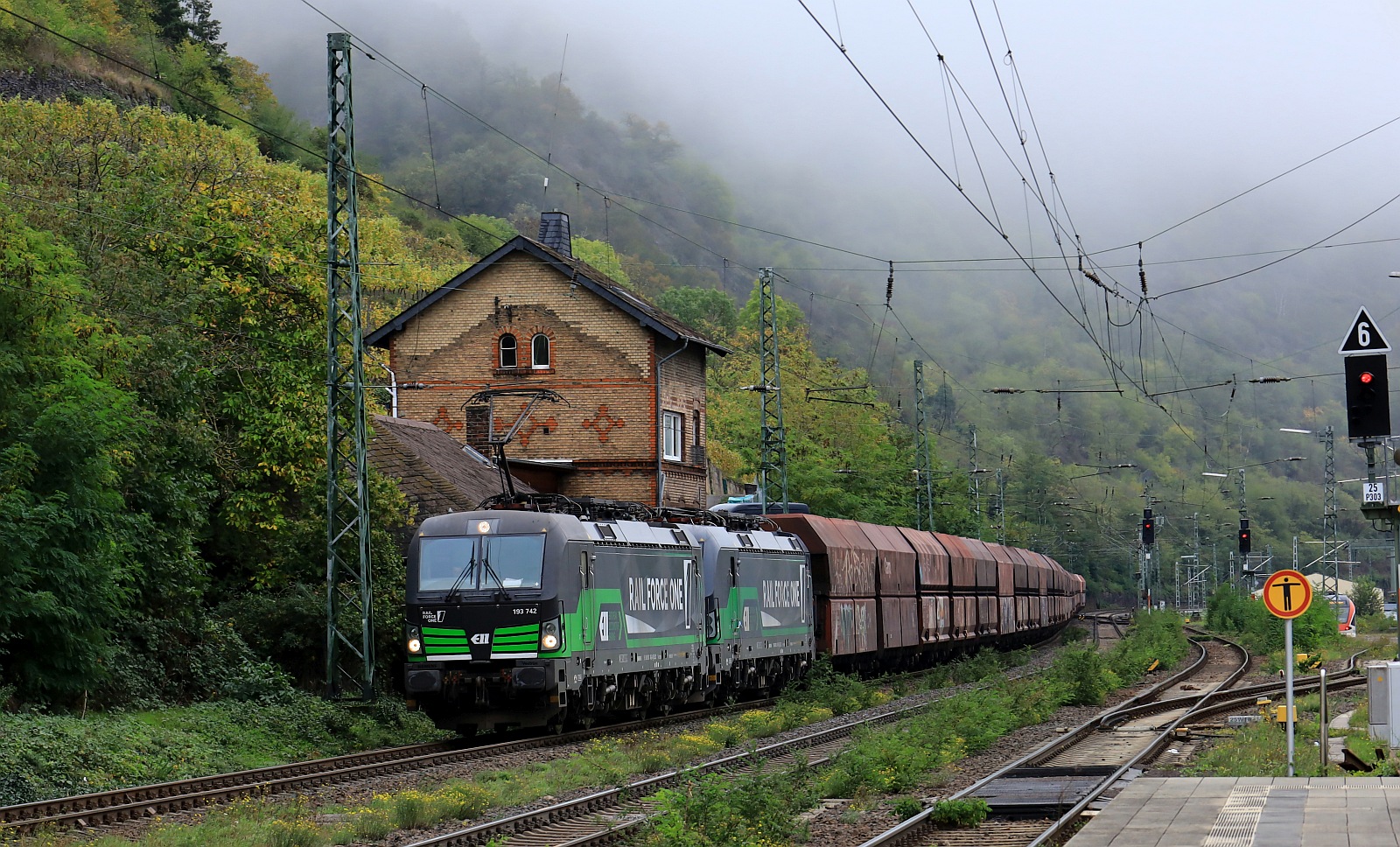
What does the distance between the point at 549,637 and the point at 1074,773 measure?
7.37 m

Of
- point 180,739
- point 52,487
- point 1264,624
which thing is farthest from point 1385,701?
point 1264,624

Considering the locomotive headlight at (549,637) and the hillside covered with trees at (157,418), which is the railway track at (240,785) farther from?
the hillside covered with trees at (157,418)

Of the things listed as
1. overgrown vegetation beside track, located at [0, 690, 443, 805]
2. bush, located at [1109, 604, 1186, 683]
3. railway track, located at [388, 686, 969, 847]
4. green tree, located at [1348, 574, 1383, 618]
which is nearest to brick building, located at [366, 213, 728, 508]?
bush, located at [1109, 604, 1186, 683]

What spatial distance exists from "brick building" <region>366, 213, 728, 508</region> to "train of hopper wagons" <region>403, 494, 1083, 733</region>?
9.53 meters

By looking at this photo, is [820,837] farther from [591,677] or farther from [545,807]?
[591,677]

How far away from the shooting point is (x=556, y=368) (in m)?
44.8

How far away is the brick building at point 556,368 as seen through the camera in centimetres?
4416

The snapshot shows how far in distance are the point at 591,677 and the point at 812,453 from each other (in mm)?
49574

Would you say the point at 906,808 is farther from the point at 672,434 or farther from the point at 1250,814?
the point at 672,434

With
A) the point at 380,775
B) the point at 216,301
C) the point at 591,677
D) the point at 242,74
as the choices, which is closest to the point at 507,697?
the point at 591,677

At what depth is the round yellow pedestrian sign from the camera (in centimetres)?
1656

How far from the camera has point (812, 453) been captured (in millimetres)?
71375

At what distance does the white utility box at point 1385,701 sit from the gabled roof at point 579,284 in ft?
90.1

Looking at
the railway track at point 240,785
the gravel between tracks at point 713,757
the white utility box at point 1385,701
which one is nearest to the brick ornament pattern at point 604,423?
the gravel between tracks at point 713,757
